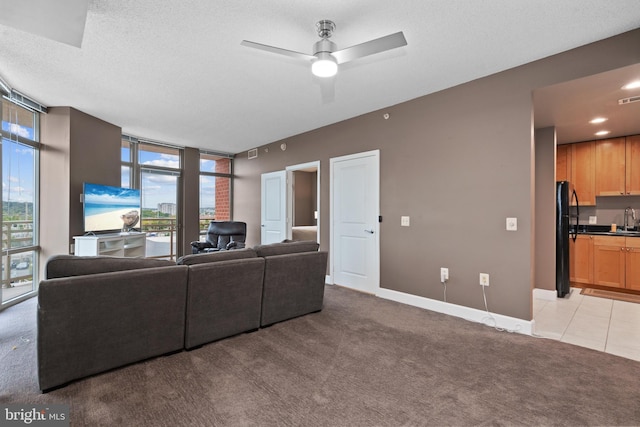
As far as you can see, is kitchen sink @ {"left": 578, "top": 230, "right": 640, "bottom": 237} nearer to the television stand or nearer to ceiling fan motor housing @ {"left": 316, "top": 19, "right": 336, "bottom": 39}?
ceiling fan motor housing @ {"left": 316, "top": 19, "right": 336, "bottom": 39}

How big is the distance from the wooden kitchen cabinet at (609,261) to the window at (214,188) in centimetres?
693

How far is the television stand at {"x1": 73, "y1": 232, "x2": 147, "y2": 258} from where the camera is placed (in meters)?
3.97

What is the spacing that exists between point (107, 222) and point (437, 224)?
4.67 meters

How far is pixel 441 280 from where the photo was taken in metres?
3.48

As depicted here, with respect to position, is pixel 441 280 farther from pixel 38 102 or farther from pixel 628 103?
pixel 38 102

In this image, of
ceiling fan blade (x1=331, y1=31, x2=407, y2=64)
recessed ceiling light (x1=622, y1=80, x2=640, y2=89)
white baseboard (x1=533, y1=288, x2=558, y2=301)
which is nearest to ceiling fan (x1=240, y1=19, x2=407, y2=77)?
ceiling fan blade (x1=331, y1=31, x2=407, y2=64)

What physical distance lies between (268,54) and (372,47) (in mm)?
1058

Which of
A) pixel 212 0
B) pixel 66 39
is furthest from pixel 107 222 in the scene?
pixel 212 0

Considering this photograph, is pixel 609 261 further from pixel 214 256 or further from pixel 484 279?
pixel 214 256

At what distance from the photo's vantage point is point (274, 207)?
6.03 m

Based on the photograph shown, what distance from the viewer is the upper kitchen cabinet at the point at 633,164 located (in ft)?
13.8

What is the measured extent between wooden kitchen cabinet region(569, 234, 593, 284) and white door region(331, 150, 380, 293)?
10.1 ft

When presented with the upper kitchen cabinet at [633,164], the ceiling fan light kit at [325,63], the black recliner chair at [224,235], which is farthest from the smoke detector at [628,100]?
the black recliner chair at [224,235]

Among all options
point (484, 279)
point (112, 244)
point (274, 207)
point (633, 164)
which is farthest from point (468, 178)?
point (112, 244)
